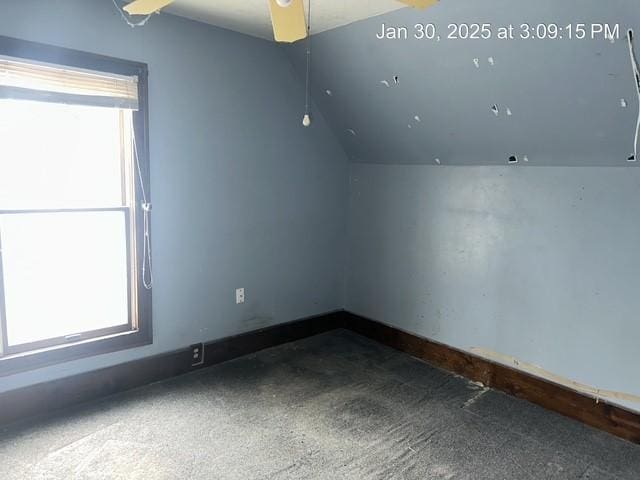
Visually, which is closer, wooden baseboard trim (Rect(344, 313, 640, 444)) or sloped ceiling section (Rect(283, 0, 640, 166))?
sloped ceiling section (Rect(283, 0, 640, 166))

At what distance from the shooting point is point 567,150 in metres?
2.48

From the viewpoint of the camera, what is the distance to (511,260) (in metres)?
2.86

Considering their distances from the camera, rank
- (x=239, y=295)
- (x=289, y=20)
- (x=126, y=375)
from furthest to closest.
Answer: (x=239, y=295) → (x=126, y=375) → (x=289, y=20)

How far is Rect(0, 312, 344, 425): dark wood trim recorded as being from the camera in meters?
2.38

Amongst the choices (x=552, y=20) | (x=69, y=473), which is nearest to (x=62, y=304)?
(x=69, y=473)

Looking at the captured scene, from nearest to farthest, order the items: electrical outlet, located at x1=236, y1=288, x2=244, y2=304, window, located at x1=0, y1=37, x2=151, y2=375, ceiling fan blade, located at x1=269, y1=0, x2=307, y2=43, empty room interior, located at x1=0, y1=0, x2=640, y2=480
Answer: ceiling fan blade, located at x1=269, y1=0, x2=307, y2=43 < empty room interior, located at x1=0, y1=0, x2=640, y2=480 < window, located at x1=0, y1=37, x2=151, y2=375 < electrical outlet, located at x1=236, y1=288, x2=244, y2=304

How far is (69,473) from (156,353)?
0.92 m

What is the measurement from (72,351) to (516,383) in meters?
2.61

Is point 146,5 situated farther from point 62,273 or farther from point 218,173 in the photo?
point 62,273

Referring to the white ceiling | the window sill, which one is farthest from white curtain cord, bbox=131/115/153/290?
the white ceiling

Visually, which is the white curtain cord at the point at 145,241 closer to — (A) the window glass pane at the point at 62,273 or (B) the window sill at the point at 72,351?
(A) the window glass pane at the point at 62,273

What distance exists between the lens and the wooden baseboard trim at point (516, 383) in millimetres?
2430

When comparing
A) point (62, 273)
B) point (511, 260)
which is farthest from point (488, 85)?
point (62, 273)

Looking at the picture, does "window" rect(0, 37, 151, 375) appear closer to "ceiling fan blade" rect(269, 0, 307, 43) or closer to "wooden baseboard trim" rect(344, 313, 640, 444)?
"ceiling fan blade" rect(269, 0, 307, 43)
